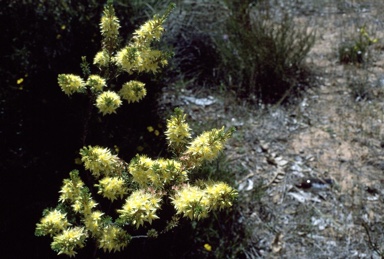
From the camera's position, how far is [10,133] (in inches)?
123

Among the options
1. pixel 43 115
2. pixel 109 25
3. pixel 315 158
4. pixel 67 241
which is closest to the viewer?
pixel 67 241

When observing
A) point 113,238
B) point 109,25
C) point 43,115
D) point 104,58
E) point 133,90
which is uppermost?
point 109,25

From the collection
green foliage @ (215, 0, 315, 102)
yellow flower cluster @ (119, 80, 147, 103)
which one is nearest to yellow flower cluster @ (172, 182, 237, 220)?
yellow flower cluster @ (119, 80, 147, 103)

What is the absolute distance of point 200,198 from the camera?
2.00m

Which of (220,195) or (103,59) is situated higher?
(103,59)

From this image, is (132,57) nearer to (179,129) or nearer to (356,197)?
(179,129)

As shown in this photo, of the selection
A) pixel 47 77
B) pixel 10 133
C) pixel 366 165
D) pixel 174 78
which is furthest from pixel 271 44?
pixel 10 133

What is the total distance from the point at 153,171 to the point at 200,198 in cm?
21

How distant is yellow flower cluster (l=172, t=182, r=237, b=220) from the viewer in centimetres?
198

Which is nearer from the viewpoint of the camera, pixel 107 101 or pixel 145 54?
pixel 107 101

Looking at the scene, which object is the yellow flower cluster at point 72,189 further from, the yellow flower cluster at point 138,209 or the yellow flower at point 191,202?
the yellow flower at point 191,202

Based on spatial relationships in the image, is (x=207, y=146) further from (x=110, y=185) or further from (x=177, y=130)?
(x=110, y=185)

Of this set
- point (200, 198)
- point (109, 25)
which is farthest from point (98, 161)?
point (109, 25)

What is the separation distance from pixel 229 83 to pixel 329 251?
1.76 meters
